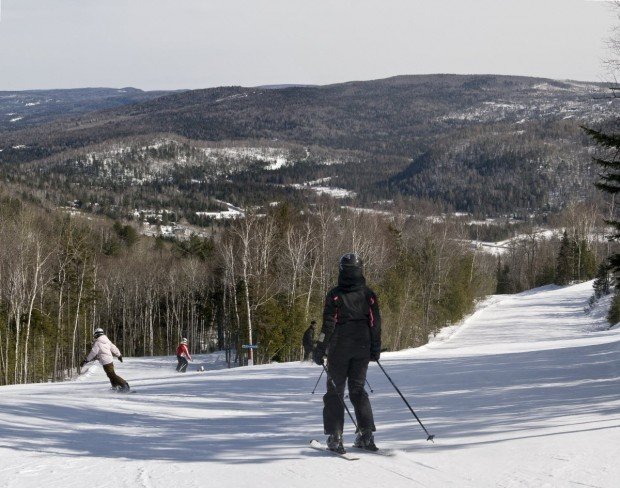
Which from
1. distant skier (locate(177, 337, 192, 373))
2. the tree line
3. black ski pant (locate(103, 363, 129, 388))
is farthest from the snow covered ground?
the tree line

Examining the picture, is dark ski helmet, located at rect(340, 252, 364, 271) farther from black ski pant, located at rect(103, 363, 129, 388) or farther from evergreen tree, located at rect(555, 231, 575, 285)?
evergreen tree, located at rect(555, 231, 575, 285)

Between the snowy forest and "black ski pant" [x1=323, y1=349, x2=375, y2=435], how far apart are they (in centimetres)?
3338

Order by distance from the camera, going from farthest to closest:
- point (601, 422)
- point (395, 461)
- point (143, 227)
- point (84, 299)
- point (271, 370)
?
point (143, 227), point (84, 299), point (271, 370), point (601, 422), point (395, 461)

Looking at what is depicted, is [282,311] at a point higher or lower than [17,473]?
lower

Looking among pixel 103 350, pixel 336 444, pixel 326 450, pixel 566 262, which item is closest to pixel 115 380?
pixel 103 350

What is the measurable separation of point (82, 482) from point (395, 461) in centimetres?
317

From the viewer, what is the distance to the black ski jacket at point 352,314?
7723 millimetres

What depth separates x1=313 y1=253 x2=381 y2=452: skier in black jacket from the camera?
25.4ft

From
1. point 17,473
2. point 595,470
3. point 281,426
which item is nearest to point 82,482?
point 17,473

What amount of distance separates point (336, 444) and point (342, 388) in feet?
2.03

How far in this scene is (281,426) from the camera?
34.3 feet

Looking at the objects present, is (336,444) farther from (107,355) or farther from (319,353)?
(107,355)

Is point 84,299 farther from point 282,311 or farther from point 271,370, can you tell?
point 271,370

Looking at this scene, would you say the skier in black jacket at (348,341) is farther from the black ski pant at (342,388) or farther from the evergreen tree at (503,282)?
the evergreen tree at (503,282)
